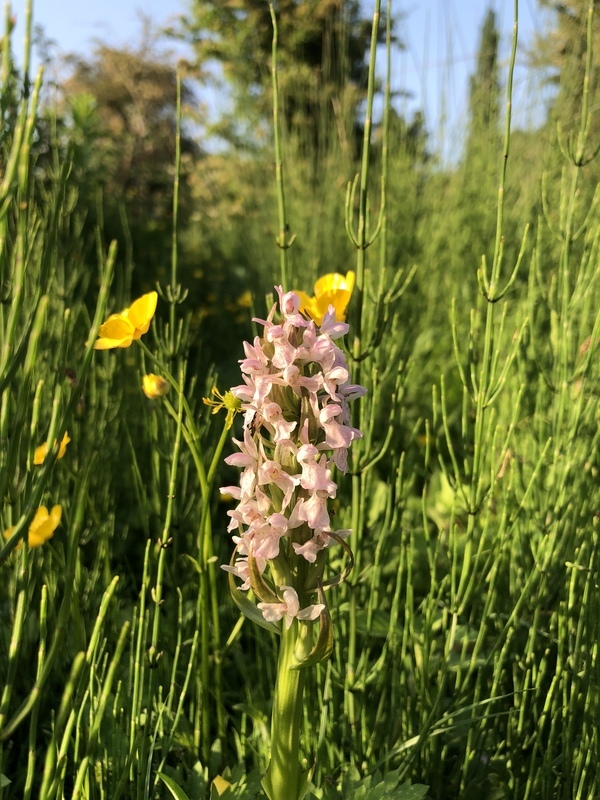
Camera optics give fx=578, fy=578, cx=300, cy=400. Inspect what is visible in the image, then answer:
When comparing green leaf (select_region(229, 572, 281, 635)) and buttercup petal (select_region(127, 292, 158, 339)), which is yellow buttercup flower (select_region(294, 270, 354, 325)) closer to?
buttercup petal (select_region(127, 292, 158, 339))

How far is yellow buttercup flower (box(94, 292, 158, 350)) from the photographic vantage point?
84 cm

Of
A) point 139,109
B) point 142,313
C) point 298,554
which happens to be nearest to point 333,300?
point 142,313

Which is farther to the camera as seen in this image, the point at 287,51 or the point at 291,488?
the point at 287,51

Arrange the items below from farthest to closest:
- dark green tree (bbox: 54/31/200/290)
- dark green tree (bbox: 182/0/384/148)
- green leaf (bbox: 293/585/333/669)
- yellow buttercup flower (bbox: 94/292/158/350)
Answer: dark green tree (bbox: 54/31/200/290) → dark green tree (bbox: 182/0/384/148) → yellow buttercup flower (bbox: 94/292/158/350) → green leaf (bbox: 293/585/333/669)

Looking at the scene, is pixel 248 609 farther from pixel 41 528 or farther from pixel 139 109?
pixel 139 109

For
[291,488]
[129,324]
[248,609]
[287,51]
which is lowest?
[248,609]

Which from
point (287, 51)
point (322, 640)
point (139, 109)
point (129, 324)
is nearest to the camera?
point (322, 640)

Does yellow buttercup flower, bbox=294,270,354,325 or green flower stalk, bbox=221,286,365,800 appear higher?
yellow buttercup flower, bbox=294,270,354,325

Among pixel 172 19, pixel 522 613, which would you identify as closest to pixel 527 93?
pixel 522 613

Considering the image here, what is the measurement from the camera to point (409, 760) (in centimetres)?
88

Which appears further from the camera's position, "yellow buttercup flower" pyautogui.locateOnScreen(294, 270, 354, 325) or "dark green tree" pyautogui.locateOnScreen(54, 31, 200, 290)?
"dark green tree" pyautogui.locateOnScreen(54, 31, 200, 290)

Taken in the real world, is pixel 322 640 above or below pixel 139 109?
below

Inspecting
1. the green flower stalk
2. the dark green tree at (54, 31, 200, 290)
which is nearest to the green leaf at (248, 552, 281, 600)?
the green flower stalk

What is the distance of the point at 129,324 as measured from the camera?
2.78 ft
